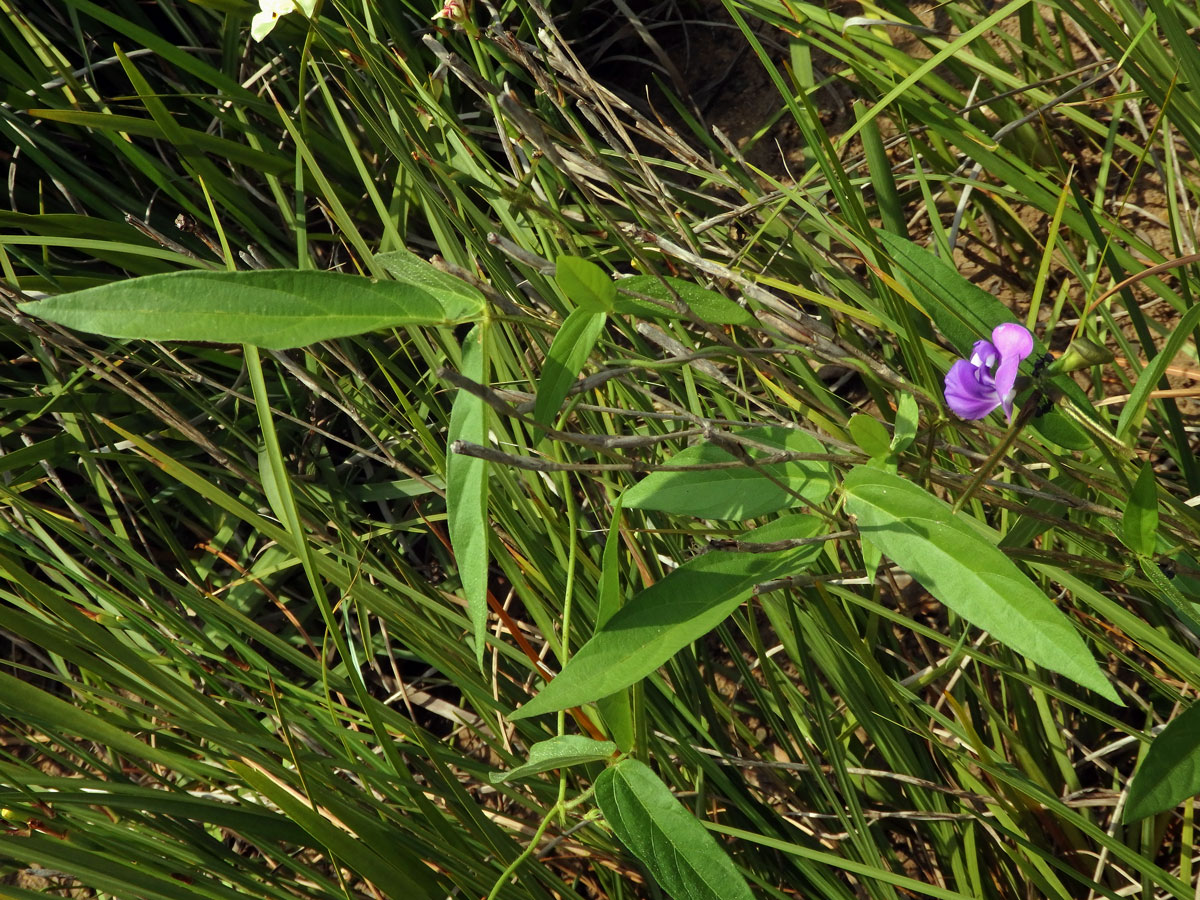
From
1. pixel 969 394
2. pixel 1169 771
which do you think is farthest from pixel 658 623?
pixel 1169 771

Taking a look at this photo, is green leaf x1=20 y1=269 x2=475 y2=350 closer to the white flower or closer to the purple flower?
the purple flower

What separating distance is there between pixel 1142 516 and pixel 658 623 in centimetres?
30

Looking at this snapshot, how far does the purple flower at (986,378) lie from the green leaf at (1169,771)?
23cm


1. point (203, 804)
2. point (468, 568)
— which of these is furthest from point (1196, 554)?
point (203, 804)

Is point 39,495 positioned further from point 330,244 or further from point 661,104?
point 661,104

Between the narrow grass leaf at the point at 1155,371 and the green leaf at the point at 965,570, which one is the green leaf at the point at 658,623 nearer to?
the green leaf at the point at 965,570

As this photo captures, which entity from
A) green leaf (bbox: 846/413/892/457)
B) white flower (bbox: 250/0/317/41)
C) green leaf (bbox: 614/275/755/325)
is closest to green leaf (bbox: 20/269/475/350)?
green leaf (bbox: 614/275/755/325)

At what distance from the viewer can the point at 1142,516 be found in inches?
21.8

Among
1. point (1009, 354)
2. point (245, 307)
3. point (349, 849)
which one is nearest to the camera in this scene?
point (245, 307)

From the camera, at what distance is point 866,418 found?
546 mm

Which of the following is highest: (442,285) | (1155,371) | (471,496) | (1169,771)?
(442,285)

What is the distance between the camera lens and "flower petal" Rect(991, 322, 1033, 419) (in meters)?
0.52

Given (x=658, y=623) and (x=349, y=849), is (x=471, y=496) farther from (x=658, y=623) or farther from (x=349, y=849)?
(x=349, y=849)

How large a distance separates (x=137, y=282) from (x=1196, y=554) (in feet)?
2.38
